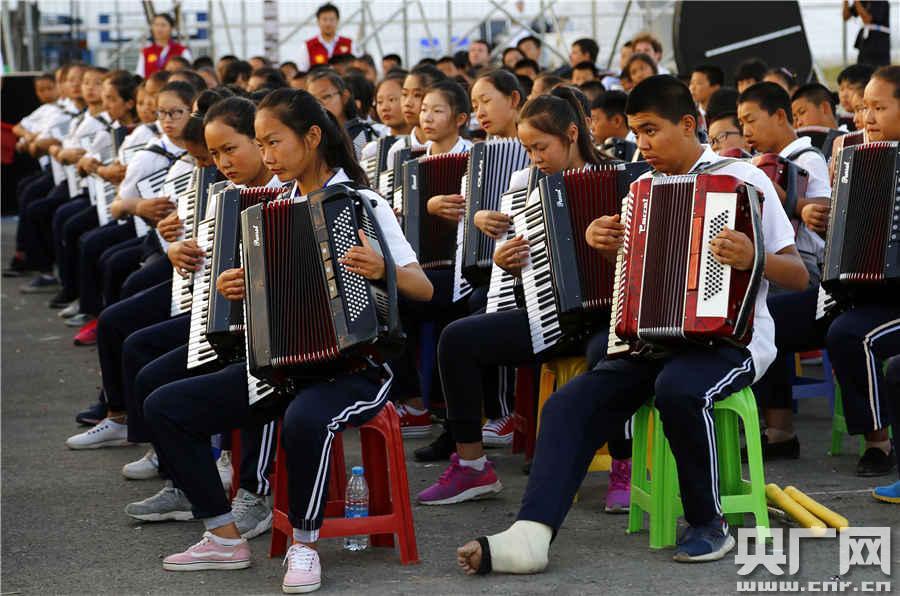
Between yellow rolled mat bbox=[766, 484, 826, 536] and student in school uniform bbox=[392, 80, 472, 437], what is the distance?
1.98m

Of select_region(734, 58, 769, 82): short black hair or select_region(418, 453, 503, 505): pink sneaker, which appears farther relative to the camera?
select_region(734, 58, 769, 82): short black hair

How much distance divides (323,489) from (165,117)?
11.0 ft

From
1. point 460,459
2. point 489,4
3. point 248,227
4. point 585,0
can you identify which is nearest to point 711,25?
point 585,0

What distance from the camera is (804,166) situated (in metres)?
5.93

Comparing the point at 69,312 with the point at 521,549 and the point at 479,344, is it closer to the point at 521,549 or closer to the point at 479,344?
the point at 479,344

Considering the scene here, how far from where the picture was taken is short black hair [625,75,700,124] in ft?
15.1

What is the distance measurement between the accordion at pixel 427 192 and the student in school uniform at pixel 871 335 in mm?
1824

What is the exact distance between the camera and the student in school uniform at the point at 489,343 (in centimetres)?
530

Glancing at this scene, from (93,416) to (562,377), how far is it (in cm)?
278

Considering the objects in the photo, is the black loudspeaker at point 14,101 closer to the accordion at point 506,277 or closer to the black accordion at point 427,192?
the black accordion at point 427,192

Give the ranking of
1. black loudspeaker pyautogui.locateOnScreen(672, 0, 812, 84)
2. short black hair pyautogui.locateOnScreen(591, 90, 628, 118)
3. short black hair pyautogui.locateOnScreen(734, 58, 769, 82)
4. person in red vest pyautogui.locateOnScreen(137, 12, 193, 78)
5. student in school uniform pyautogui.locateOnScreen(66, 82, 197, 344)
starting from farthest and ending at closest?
person in red vest pyautogui.locateOnScreen(137, 12, 193, 78)
black loudspeaker pyautogui.locateOnScreen(672, 0, 812, 84)
short black hair pyautogui.locateOnScreen(734, 58, 769, 82)
short black hair pyautogui.locateOnScreen(591, 90, 628, 118)
student in school uniform pyautogui.locateOnScreen(66, 82, 197, 344)

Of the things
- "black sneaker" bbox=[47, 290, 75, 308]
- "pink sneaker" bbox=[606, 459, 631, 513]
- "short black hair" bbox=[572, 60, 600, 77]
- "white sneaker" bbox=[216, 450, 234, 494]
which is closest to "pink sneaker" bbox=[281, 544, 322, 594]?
"pink sneaker" bbox=[606, 459, 631, 513]

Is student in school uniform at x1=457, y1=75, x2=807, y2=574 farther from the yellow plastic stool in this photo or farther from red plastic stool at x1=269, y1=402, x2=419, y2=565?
the yellow plastic stool

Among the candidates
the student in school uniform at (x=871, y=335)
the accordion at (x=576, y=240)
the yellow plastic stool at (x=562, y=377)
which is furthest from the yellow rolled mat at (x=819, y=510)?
the accordion at (x=576, y=240)
